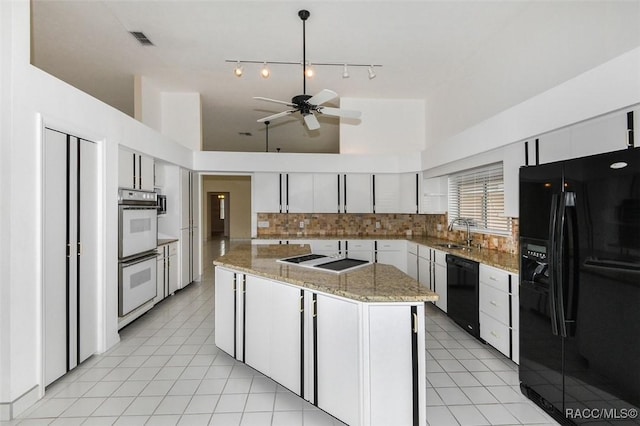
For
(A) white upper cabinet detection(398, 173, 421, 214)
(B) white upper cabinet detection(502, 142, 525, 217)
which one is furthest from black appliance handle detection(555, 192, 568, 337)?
(A) white upper cabinet detection(398, 173, 421, 214)

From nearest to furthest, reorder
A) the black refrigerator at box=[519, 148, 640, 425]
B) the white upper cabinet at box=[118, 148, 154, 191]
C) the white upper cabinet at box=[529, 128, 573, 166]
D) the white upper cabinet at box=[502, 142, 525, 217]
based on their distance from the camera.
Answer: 1. the black refrigerator at box=[519, 148, 640, 425]
2. the white upper cabinet at box=[529, 128, 573, 166]
3. the white upper cabinet at box=[502, 142, 525, 217]
4. the white upper cabinet at box=[118, 148, 154, 191]

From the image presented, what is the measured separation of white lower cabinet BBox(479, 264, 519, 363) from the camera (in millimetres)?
2539

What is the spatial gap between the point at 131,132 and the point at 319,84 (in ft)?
8.72

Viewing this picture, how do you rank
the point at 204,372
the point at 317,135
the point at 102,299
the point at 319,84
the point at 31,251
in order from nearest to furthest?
the point at 31,251 < the point at 204,372 < the point at 102,299 < the point at 319,84 < the point at 317,135

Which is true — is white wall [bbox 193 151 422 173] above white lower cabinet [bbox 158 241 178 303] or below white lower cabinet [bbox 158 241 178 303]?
above

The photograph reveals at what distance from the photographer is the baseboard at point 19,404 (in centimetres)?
196

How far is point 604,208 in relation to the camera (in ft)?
5.42

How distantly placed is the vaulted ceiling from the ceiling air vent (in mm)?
71

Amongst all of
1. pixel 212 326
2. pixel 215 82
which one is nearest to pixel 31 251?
pixel 212 326

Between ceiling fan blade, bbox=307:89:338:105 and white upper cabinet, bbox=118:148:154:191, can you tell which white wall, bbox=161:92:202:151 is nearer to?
white upper cabinet, bbox=118:148:154:191

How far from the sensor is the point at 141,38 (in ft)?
11.3

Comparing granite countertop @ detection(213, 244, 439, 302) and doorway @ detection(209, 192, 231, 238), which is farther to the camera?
doorway @ detection(209, 192, 231, 238)

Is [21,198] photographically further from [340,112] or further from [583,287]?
[583,287]

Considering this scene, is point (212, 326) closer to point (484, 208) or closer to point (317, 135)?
point (484, 208)
